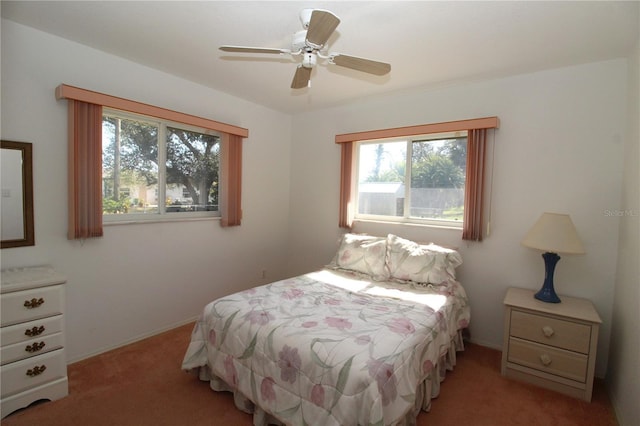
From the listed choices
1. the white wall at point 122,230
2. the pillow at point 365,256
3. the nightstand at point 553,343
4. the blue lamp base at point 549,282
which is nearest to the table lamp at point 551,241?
the blue lamp base at point 549,282

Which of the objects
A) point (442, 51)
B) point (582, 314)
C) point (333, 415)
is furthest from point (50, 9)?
point (582, 314)

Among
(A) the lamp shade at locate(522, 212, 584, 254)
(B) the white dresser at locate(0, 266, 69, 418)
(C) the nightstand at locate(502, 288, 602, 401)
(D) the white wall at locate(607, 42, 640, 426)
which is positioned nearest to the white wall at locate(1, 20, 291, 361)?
(B) the white dresser at locate(0, 266, 69, 418)

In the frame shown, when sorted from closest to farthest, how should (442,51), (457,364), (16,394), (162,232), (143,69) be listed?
(16,394) < (442,51) < (457,364) < (143,69) < (162,232)

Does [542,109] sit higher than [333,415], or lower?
higher

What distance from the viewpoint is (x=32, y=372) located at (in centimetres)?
182

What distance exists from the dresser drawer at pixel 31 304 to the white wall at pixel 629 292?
340cm

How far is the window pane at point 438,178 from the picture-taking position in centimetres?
296

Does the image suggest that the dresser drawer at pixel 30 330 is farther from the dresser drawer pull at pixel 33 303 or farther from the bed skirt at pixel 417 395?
the bed skirt at pixel 417 395

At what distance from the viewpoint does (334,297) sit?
7.40 feet

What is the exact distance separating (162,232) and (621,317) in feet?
12.1

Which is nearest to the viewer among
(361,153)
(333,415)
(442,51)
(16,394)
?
(333,415)

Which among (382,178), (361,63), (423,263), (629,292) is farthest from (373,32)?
(629,292)

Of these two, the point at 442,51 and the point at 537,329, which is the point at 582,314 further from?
the point at 442,51

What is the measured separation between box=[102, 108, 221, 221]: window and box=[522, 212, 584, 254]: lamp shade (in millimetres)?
3041
